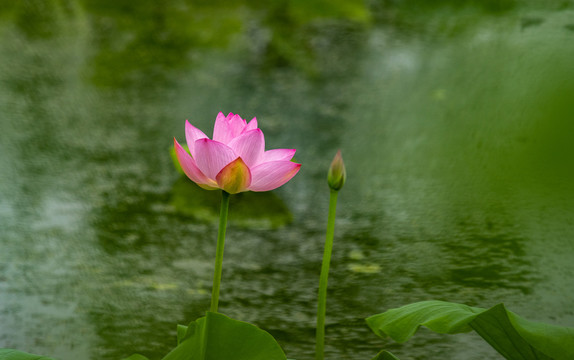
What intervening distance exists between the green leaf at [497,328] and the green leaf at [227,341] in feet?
0.38

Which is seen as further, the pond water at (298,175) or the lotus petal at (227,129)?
the pond water at (298,175)

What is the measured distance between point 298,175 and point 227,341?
30.8 inches

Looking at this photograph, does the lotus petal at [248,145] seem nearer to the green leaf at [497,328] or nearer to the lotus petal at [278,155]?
the lotus petal at [278,155]

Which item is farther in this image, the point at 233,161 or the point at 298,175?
the point at 298,175

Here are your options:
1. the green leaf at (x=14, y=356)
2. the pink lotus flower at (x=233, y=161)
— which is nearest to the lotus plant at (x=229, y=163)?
the pink lotus flower at (x=233, y=161)

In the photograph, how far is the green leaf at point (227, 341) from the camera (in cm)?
51

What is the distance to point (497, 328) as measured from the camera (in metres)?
0.52

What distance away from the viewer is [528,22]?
2000 millimetres

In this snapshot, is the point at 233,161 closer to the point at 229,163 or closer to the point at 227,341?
the point at 229,163

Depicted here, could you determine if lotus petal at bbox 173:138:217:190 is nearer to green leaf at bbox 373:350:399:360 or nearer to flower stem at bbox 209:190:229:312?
flower stem at bbox 209:190:229:312

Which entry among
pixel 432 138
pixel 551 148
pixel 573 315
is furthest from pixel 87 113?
pixel 573 315

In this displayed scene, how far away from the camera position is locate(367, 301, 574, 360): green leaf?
1.65 ft

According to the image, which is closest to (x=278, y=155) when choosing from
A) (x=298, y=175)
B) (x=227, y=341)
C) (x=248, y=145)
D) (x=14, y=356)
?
(x=248, y=145)

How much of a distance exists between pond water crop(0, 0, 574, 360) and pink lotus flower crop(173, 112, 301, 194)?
0.87 ft
